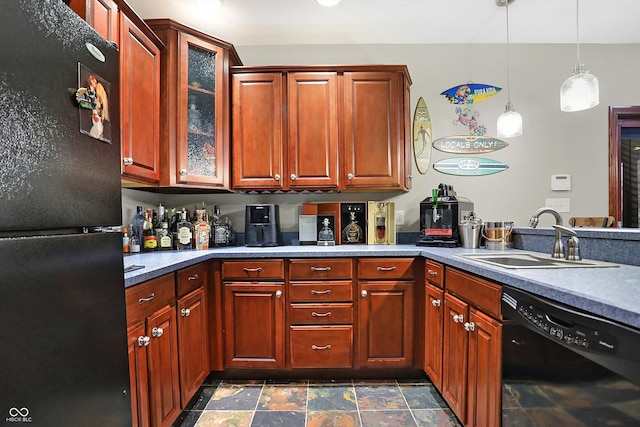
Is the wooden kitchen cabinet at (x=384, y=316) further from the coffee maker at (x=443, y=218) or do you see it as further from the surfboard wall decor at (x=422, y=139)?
the surfboard wall decor at (x=422, y=139)

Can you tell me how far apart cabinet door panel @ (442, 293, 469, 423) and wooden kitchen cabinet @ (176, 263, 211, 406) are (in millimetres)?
1392

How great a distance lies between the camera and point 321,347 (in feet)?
6.79

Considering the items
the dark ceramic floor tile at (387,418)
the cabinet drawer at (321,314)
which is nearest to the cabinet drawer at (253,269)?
the cabinet drawer at (321,314)

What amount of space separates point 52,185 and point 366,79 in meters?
2.13

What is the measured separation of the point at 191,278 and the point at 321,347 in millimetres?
936

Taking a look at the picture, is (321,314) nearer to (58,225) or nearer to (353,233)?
(353,233)

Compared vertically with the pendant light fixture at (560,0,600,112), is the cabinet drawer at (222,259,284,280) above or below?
below

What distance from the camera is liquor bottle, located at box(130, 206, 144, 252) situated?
7.00 feet

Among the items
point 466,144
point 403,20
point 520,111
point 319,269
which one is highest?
point 403,20

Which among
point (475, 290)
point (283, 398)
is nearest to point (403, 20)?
point (475, 290)

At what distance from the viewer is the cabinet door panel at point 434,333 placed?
1.79 m

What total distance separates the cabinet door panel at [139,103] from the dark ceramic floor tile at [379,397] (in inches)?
71.7

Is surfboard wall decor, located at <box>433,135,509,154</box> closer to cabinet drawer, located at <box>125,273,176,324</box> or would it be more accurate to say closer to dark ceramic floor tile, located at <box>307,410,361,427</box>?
dark ceramic floor tile, located at <box>307,410,361,427</box>
